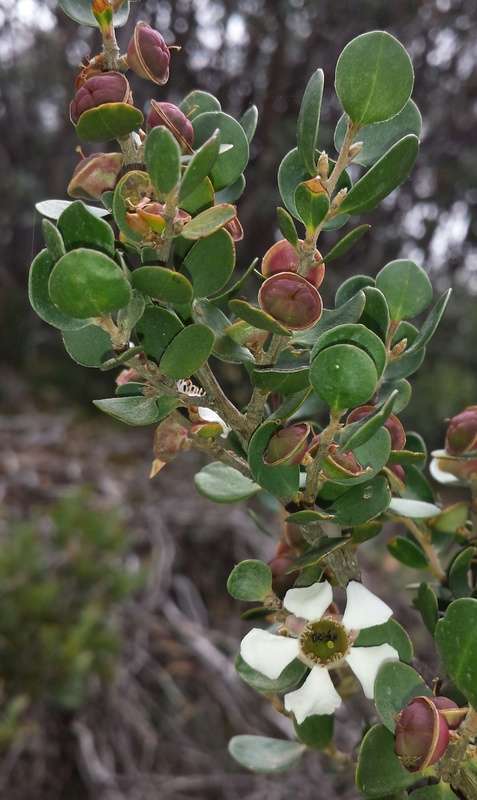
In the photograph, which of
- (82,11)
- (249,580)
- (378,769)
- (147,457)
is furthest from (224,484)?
(147,457)

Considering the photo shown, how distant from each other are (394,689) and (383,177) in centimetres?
25

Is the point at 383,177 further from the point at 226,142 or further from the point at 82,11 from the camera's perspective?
the point at 82,11

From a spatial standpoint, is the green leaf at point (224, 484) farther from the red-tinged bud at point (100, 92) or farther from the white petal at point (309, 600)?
the red-tinged bud at point (100, 92)

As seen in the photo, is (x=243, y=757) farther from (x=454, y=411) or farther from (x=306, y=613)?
(x=454, y=411)

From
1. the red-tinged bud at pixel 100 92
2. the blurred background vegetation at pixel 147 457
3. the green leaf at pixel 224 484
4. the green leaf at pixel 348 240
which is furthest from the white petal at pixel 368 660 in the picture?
the blurred background vegetation at pixel 147 457

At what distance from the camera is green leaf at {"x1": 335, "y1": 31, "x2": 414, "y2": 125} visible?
0.36m

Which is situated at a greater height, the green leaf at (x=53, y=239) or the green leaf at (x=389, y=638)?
the green leaf at (x=53, y=239)

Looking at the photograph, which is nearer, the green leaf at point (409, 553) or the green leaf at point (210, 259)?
the green leaf at point (210, 259)

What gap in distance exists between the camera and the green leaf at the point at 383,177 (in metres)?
0.36

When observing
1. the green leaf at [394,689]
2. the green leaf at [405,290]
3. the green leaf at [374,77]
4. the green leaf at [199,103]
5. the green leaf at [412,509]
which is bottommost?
the green leaf at [394,689]

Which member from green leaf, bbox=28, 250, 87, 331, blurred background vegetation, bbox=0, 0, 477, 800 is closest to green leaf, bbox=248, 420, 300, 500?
green leaf, bbox=28, 250, 87, 331

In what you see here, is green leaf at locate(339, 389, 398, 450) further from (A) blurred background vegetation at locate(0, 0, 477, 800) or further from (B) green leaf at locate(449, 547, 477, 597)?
(A) blurred background vegetation at locate(0, 0, 477, 800)

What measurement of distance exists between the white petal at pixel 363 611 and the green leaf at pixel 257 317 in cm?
14

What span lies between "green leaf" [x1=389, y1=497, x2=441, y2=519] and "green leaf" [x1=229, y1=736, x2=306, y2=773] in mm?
191
